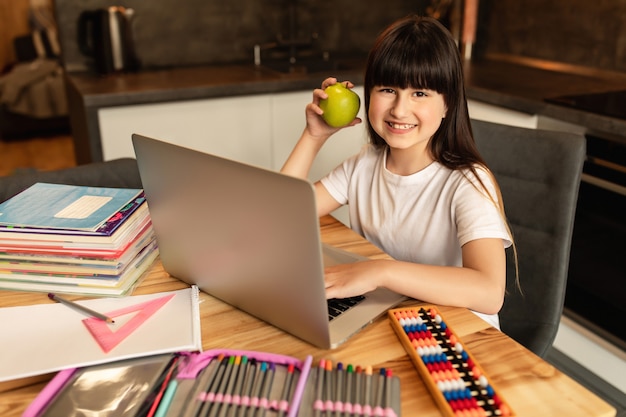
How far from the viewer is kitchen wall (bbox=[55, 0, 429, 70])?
8.49 ft

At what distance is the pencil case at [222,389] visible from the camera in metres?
0.68

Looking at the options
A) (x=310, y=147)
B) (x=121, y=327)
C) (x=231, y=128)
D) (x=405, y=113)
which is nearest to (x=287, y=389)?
(x=121, y=327)

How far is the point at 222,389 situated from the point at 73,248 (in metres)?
0.42

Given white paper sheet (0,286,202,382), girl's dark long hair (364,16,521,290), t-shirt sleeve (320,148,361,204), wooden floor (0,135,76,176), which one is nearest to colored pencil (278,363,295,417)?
white paper sheet (0,286,202,382)

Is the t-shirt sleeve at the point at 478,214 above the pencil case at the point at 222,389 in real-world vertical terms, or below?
above

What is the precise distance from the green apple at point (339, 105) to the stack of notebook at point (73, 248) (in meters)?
0.44

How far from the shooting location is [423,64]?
1119 mm

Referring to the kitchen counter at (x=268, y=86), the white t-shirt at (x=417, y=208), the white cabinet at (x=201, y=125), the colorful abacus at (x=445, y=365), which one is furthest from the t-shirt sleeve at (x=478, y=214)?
the white cabinet at (x=201, y=125)

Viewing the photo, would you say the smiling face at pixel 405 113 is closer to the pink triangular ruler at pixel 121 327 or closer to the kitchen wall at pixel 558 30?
the pink triangular ruler at pixel 121 327

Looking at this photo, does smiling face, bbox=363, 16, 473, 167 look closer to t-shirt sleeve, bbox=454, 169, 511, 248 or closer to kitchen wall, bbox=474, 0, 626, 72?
t-shirt sleeve, bbox=454, 169, 511, 248

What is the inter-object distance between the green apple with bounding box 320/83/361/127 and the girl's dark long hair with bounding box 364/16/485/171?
7 cm

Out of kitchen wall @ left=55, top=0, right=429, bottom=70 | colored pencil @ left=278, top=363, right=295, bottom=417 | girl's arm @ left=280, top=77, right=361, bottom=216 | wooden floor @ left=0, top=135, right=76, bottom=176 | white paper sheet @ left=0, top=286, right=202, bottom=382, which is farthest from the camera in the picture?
wooden floor @ left=0, top=135, right=76, bottom=176

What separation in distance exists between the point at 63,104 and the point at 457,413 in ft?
15.5

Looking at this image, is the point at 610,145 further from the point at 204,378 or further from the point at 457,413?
the point at 204,378
